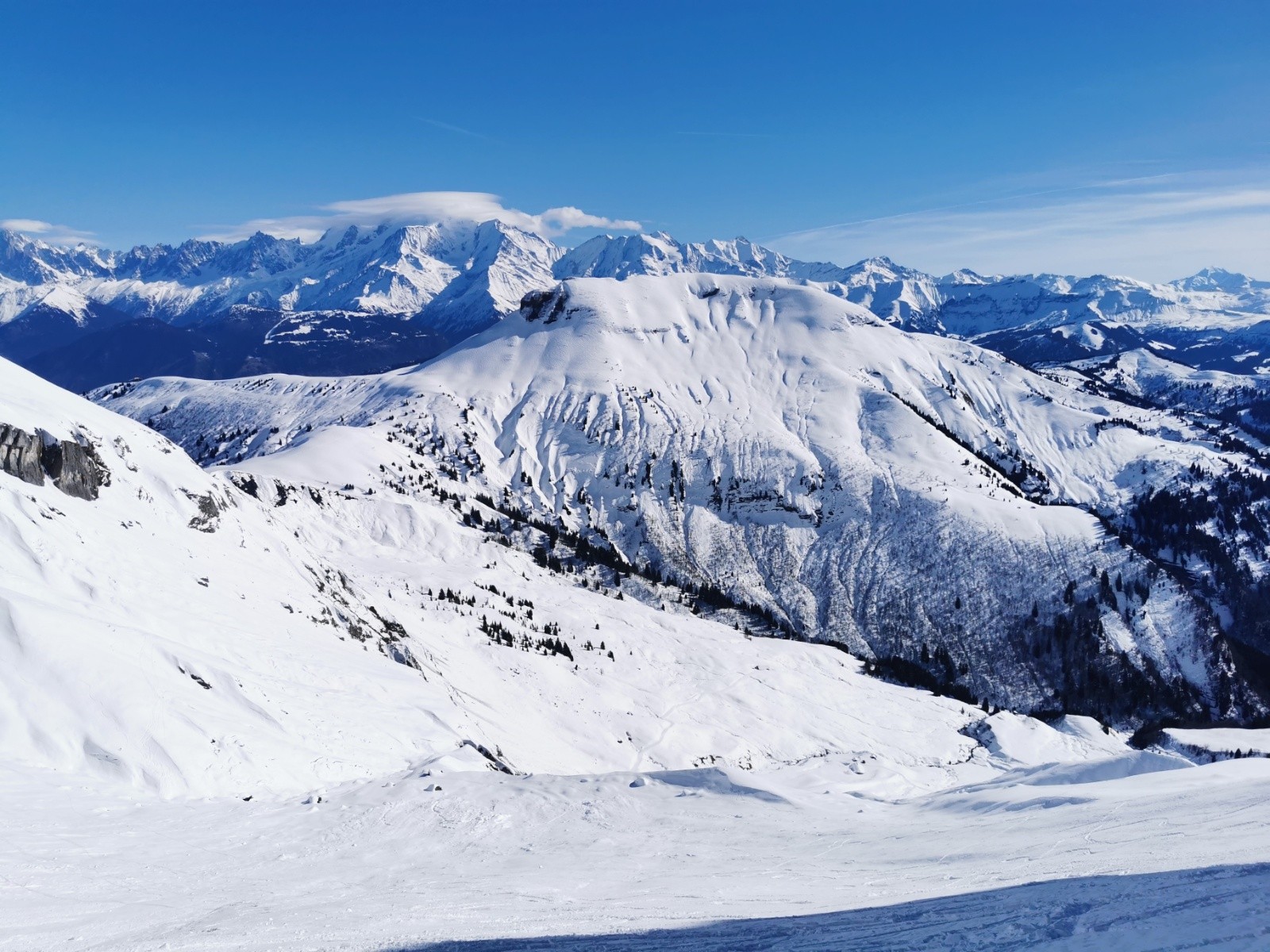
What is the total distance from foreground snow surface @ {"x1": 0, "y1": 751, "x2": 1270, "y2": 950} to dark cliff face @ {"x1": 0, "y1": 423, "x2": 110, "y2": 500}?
2672 cm

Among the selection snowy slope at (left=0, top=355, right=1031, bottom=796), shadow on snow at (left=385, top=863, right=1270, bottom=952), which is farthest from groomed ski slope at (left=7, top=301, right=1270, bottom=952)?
snowy slope at (left=0, top=355, right=1031, bottom=796)

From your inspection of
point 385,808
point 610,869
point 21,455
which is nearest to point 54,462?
point 21,455

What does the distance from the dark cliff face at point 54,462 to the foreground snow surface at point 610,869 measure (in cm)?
2672

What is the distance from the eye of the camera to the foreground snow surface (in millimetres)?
18078

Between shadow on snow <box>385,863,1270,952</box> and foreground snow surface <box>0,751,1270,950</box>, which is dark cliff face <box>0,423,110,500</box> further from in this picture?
shadow on snow <box>385,863,1270,952</box>

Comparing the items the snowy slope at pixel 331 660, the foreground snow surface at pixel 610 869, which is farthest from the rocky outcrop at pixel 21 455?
the foreground snow surface at pixel 610 869

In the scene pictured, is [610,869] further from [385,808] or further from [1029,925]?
[1029,925]

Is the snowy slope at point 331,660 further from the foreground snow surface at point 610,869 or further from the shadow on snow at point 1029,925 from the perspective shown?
the shadow on snow at point 1029,925

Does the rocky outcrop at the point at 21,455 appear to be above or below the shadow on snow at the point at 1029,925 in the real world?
above

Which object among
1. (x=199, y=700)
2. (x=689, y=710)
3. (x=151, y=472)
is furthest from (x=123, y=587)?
(x=689, y=710)

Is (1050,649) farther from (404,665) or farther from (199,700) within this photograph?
(199,700)

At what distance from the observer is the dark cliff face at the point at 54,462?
45.3m

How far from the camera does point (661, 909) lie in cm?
2173

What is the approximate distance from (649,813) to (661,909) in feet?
40.6
